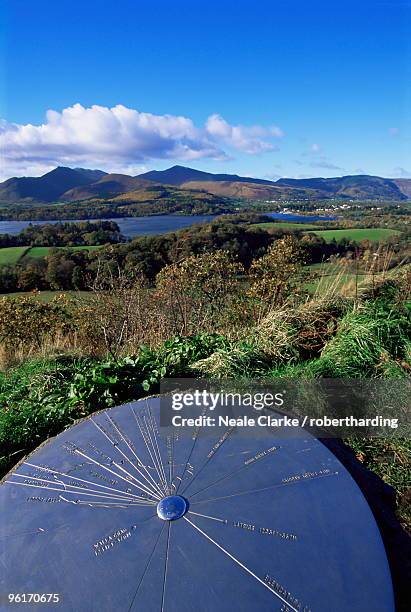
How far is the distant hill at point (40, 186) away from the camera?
84.2 metres

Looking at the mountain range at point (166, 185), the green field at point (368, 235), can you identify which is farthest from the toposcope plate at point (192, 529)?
the mountain range at point (166, 185)

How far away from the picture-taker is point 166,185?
104 metres

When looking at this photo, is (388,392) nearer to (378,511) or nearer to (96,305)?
(378,511)

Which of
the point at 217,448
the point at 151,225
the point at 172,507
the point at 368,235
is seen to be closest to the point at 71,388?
the point at 217,448

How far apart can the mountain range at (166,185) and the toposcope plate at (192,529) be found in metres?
70.3

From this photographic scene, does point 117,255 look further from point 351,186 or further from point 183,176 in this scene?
point 183,176

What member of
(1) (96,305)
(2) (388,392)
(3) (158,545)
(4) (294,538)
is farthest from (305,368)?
(1) (96,305)

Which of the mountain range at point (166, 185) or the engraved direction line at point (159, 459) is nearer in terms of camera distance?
the engraved direction line at point (159, 459)

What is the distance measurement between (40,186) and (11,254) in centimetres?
7326

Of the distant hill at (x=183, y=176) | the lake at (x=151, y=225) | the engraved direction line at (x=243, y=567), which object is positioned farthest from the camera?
the distant hill at (x=183, y=176)

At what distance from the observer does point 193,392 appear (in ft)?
13.7

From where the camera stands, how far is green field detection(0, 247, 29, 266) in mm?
24969

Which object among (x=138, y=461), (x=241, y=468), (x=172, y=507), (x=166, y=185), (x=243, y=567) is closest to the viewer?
(x=243, y=567)

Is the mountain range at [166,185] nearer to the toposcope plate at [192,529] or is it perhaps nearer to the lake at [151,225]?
the lake at [151,225]
